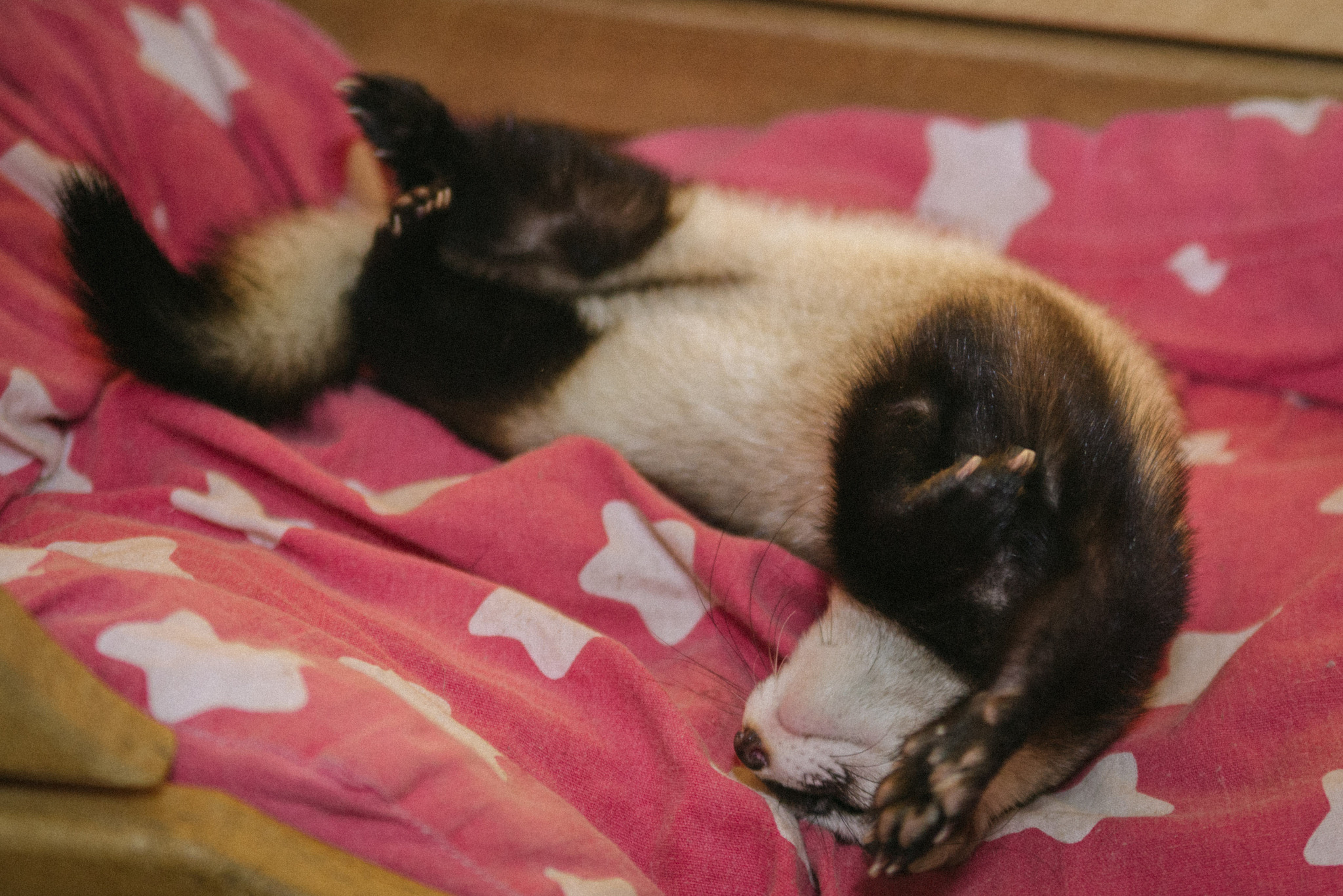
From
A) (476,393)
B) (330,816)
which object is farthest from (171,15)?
(330,816)

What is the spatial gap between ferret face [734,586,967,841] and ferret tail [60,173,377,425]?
67 centimetres

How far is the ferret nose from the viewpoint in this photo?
2.78ft

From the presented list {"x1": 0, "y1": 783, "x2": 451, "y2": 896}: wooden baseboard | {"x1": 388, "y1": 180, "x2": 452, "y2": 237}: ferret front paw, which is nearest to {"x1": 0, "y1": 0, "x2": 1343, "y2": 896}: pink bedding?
{"x1": 0, "y1": 783, "x2": 451, "y2": 896}: wooden baseboard

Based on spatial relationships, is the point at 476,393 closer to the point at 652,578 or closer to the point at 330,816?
the point at 652,578

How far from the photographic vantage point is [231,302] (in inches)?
40.5

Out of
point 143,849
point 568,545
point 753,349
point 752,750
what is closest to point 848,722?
point 752,750

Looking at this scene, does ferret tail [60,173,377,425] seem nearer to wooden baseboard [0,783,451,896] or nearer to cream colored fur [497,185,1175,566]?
cream colored fur [497,185,1175,566]

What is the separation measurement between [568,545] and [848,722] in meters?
0.33

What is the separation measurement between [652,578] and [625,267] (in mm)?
429

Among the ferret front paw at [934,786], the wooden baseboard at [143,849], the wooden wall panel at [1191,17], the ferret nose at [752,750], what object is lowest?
the ferret nose at [752,750]

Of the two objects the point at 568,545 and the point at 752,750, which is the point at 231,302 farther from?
the point at 752,750

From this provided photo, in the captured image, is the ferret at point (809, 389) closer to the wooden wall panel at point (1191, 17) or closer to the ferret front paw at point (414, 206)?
the ferret front paw at point (414, 206)

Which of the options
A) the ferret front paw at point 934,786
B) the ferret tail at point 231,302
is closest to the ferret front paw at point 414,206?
the ferret tail at point 231,302

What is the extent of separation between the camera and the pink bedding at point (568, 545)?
62cm
